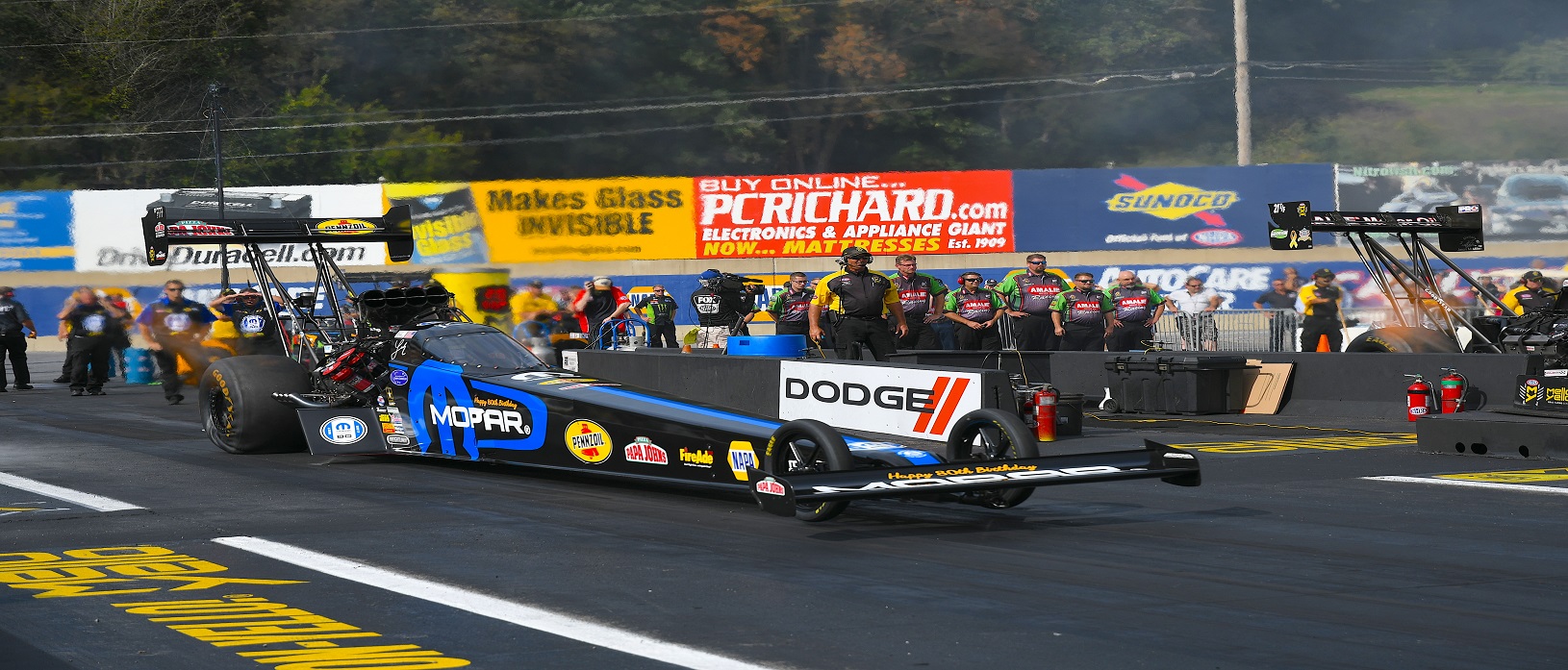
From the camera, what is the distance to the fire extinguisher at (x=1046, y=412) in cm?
1484

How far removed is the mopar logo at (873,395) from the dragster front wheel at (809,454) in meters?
4.00

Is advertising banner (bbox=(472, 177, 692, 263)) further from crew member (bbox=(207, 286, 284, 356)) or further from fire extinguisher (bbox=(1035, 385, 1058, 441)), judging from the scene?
fire extinguisher (bbox=(1035, 385, 1058, 441))

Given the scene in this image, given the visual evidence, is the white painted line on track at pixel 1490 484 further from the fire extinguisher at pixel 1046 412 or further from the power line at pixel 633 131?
the power line at pixel 633 131

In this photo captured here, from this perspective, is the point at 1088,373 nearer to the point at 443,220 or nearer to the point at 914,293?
the point at 914,293

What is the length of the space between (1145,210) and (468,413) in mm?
26273

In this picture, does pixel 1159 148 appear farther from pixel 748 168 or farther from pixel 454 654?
pixel 454 654

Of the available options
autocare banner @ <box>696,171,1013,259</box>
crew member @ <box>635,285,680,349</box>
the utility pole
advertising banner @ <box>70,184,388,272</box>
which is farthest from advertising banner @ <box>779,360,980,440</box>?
the utility pole

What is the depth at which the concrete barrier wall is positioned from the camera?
15.9m

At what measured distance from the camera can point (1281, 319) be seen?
26672mm

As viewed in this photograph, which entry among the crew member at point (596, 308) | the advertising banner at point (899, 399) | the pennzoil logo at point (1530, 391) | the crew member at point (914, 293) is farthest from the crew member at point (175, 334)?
the pennzoil logo at point (1530, 391)

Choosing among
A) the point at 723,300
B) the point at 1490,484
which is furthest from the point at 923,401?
the point at 723,300

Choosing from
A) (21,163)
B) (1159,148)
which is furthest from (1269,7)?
(21,163)

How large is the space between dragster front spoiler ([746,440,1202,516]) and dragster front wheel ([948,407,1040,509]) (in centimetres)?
17

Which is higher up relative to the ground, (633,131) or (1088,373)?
(633,131)
